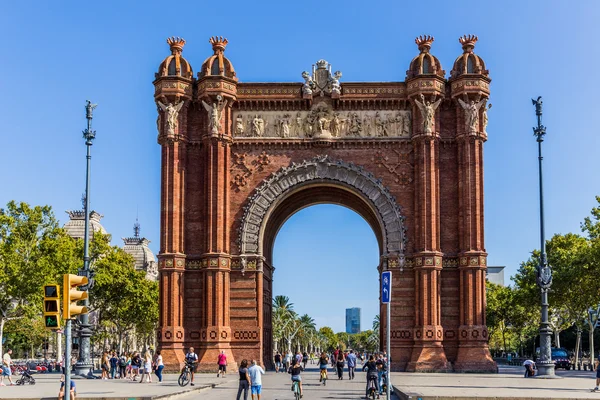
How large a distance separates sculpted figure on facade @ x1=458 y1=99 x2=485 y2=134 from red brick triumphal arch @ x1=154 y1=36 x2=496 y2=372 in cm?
7

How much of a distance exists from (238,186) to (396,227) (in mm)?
8941

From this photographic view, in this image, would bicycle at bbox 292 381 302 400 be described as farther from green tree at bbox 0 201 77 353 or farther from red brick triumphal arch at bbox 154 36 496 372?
green tree at bbox 0 201 77 353

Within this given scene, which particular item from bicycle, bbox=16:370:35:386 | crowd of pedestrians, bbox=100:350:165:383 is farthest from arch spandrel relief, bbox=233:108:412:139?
bicycle, bbox=16:370:35:386

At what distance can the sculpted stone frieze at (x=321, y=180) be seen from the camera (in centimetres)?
4719

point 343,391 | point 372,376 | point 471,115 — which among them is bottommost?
point 343,391

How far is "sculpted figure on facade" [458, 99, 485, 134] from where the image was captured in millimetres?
46469

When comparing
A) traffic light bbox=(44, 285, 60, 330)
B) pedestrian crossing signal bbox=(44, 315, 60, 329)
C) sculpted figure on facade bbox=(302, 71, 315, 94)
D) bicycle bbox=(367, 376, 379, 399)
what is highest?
sculpted figure on facade bbox=(302, 71, 315, 94)

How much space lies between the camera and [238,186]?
157ft

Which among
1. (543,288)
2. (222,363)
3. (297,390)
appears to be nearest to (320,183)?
(222,363)

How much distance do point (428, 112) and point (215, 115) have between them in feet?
37.6

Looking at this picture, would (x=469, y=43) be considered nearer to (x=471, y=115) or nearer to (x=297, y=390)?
(x=471, y=115)

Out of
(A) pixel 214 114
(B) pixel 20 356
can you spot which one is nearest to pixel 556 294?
(A) pixel 214 114

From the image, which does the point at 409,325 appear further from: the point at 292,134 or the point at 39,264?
the point at 39,264

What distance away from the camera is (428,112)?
46.6m
